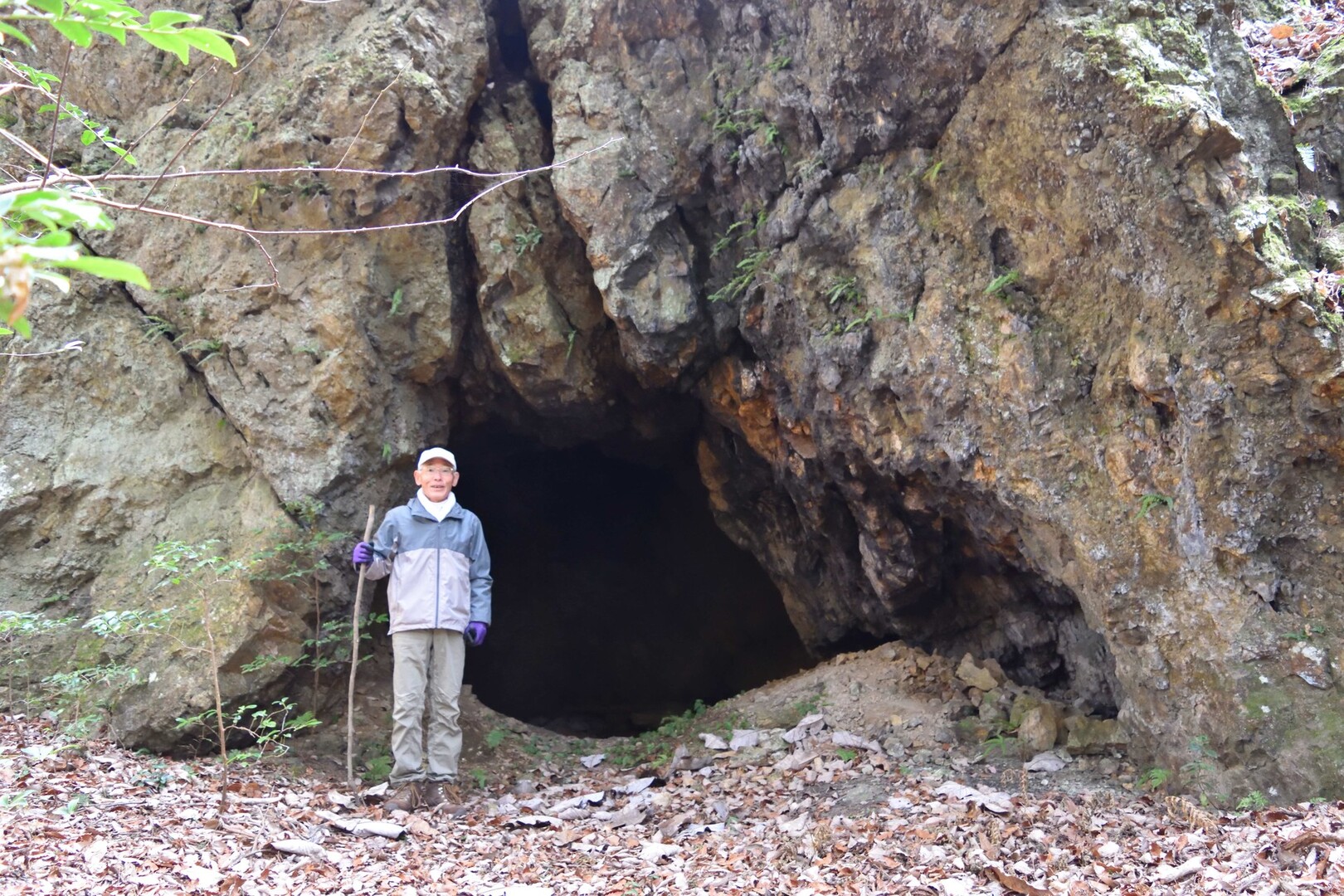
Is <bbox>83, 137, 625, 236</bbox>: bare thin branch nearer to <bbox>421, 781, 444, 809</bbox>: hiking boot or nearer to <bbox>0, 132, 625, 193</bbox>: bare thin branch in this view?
<bbox>0, 132, 625, 193</bbox>: bare thin branch

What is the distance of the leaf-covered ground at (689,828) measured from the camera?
348 cm

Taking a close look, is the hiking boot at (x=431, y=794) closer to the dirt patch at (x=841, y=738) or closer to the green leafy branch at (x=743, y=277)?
the dirt patch at (x=841, y=738)

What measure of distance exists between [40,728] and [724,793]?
4203mm

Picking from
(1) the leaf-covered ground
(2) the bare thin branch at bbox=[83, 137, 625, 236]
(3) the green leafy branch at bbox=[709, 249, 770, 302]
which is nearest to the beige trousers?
(1) the leaf-covered ground

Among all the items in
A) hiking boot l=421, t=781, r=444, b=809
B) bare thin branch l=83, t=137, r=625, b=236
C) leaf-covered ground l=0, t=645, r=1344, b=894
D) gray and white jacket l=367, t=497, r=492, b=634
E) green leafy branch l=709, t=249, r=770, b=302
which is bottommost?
hiking boot l=421, t=781, r=444, b=809

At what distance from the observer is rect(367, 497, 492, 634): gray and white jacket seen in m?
5.30

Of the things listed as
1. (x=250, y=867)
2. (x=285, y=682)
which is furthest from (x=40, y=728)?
(x=250, y=867)

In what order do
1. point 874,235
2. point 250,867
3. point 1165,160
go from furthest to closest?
point 874,235 < point 1165,160 < point 250,867

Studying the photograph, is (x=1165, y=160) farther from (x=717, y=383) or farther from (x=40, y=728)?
(x=40, y=728)

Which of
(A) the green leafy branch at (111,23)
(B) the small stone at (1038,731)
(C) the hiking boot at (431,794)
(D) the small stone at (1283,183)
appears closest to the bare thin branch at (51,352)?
(A) the green leafy branch at (111,23)

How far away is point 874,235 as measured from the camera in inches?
229

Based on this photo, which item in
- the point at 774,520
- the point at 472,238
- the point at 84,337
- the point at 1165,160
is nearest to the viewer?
the point at 1165,160

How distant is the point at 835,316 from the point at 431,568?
126 inches

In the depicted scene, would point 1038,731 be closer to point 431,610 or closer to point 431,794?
point 431,794
